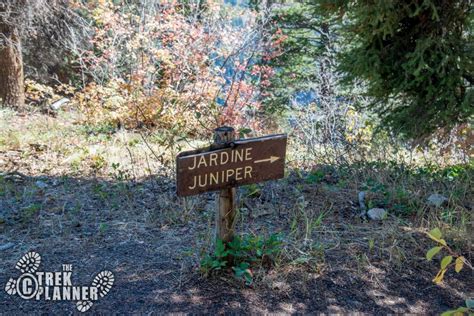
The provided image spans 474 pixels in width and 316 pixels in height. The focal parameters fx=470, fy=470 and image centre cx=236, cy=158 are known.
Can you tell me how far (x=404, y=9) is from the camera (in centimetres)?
403

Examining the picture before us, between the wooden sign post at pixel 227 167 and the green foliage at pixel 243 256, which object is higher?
the wooden sign post at pixel 227 167

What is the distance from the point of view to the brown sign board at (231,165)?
2.59 m

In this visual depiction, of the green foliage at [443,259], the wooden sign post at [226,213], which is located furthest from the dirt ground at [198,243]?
the green foliage at [443,259]

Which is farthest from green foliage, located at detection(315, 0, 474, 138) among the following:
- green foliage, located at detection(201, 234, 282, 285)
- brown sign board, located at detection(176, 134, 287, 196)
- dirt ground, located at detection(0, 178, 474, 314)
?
green foliage, located at detection(201, 234, 282, 285)

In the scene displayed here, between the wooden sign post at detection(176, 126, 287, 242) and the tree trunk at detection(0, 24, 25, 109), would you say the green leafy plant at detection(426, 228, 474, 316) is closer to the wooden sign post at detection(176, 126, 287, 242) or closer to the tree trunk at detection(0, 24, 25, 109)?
the wooden sign post at detection(176, 126, 287, 242)

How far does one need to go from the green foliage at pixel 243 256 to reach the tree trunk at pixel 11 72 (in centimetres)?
776

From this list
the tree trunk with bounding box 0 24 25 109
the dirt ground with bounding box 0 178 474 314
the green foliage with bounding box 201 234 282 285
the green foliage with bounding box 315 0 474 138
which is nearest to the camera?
the dirt ground with bounding box 0 178 474 314

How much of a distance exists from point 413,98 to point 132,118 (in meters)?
4.02

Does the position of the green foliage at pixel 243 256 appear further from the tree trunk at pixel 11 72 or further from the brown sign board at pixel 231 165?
the tree trunk at pixel 11 72

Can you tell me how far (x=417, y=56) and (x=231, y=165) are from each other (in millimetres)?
2236

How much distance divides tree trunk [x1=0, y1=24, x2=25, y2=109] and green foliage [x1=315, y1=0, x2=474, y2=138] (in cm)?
686

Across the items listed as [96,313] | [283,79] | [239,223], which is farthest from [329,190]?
[283,79]

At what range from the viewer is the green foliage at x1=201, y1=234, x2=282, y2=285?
9.43ft

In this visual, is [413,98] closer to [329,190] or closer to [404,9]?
[404,9]
